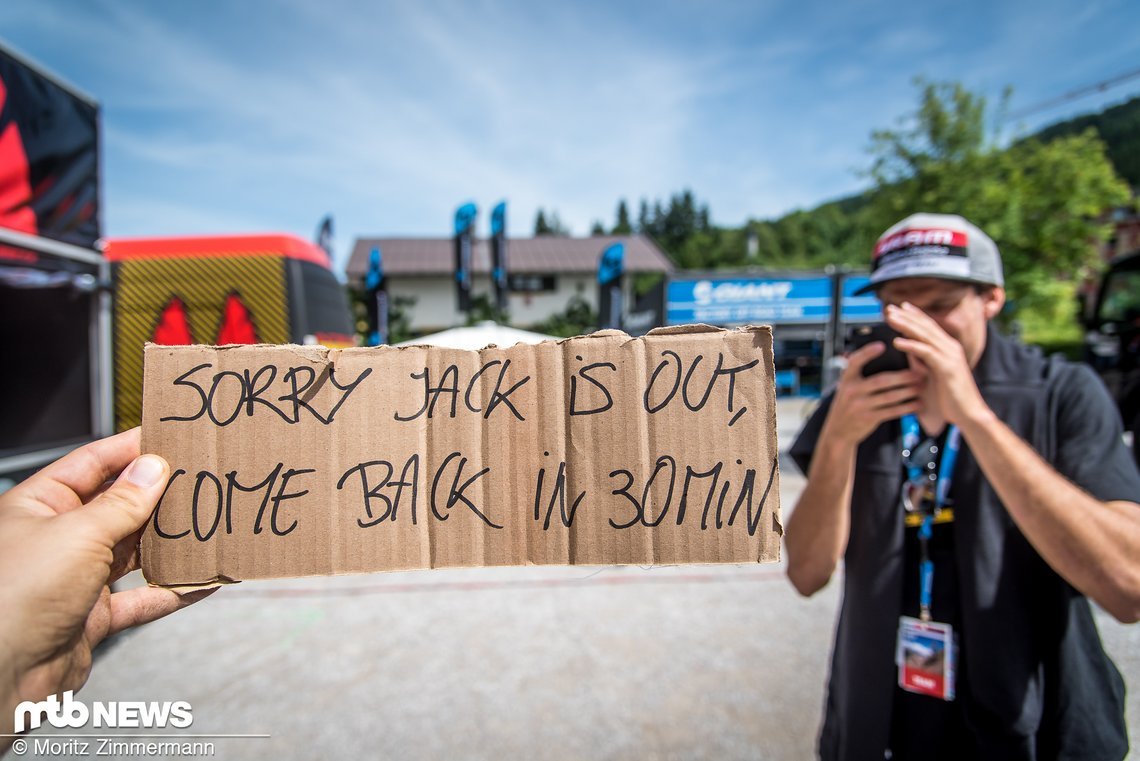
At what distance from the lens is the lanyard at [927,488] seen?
1451 millimetres

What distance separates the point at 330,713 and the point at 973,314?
3.27m

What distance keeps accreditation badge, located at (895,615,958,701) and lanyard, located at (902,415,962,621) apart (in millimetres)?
38

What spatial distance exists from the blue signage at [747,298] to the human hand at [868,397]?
46.8 ft

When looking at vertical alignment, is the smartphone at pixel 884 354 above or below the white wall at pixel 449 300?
below

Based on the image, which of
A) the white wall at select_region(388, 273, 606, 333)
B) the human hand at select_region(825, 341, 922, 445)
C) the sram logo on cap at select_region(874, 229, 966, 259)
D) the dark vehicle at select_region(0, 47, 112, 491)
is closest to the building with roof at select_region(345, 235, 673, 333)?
the white wall at select_region(388, 273, 606, 333)

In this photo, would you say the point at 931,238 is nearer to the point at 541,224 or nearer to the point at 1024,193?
the point at 1024,193

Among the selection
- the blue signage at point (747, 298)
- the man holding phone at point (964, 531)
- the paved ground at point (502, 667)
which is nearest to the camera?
the man holding phone at point (964, 531)

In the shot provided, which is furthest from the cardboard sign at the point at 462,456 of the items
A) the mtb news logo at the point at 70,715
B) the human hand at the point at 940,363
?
the human hand at the point at 940,363

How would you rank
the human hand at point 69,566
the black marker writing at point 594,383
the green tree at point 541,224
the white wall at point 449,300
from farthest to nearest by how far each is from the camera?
the green tree at point 541,224 < the white wall at point 449,300 < the black marker writing at point 594,383 < the human hand at point 69,566

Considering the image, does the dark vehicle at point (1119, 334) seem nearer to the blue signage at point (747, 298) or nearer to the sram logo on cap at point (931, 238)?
the sram logo on cap at point (931, 238)

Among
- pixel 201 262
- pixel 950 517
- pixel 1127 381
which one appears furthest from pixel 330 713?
pixel 1127 381

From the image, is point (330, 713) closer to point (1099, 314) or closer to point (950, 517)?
point (950, 517)

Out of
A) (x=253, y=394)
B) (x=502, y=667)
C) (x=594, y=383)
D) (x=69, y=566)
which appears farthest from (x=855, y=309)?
(x=69, y=566)

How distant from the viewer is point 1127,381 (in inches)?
240
